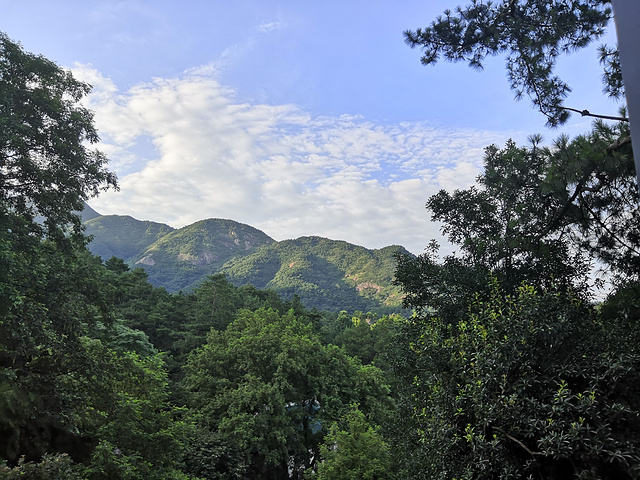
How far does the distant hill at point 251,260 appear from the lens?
67125 mm

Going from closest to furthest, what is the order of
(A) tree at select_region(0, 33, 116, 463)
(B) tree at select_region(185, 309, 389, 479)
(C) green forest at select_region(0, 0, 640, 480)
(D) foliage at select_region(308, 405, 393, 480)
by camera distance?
(C) green forest at select_region(0, 0, 640, 480), (A) tree at select_region(0, 33, 116, 463), (D) foliage at select_region(308, 405, 393, 480), (B) tree at select_region(185, 309, 389, 479)

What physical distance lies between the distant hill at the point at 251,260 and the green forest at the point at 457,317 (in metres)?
48.9

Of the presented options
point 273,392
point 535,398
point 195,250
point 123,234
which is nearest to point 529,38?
point 535,398

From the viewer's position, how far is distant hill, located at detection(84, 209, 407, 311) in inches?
2643

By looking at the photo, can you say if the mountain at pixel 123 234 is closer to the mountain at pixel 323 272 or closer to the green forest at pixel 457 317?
the mountain at pixel 323 272

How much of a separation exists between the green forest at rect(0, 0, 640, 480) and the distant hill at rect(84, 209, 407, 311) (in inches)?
1926

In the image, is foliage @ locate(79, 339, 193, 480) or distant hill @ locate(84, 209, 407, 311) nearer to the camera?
foliage @ locate(79, 339, 193, 480)

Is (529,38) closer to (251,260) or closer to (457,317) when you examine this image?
(457,317)

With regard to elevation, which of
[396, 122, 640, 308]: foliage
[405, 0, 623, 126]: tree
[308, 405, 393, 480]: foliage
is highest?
[405, 0, 623, 126]: tree

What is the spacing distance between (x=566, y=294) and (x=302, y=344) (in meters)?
11.1

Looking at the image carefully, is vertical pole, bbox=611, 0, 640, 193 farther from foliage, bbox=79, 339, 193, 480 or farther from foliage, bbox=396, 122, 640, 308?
foliage, bbox=79, 339, 193, 480

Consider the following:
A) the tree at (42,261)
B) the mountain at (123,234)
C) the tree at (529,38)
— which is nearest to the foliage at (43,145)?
the tree at (42,261)

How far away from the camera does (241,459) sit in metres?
11.4

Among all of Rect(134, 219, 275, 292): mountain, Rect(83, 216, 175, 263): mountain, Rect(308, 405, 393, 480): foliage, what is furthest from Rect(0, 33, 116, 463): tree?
Rect(83, 216, 175, 263): mountain
